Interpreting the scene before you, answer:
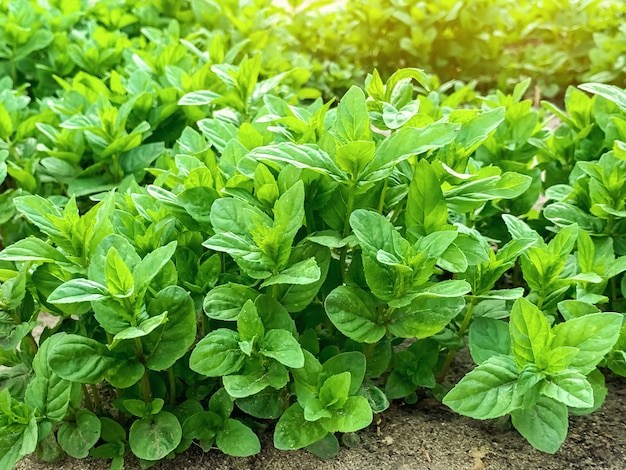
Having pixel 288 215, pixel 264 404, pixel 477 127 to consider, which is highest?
pixel 477 127

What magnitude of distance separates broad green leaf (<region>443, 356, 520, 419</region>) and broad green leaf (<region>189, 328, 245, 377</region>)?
0.45 meters

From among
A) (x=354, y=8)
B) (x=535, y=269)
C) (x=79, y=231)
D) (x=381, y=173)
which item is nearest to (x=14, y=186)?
(x=79, y=231)

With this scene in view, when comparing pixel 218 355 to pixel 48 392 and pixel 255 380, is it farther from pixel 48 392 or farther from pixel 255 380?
pixel 48 392

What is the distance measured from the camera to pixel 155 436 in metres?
1.43

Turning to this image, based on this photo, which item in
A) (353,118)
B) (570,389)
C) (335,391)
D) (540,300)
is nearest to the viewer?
(570,389)

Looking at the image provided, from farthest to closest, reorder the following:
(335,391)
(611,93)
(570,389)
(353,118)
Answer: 1. (611,93)
2. (353,118)
3. (335,391)
4. (570,389)

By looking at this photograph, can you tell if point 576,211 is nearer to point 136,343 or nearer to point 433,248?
point 433,248

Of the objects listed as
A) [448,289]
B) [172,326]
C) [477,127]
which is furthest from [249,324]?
[477,127]

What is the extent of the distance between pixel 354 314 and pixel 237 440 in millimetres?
392

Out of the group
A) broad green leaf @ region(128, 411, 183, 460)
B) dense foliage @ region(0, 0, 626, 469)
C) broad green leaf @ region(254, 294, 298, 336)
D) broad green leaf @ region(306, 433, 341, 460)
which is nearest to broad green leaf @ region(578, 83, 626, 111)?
dense foliage @ region(0, 0, 626, 469)

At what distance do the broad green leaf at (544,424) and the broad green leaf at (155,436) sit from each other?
0.74 m

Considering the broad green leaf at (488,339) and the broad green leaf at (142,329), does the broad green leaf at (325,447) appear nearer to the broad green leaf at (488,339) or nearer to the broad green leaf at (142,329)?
the broad green leaf at (488,339)

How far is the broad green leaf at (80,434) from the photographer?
56.7 inches

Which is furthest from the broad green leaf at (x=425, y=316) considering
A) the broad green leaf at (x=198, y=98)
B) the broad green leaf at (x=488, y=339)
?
the broad green leaf at (x=198, y=98)
